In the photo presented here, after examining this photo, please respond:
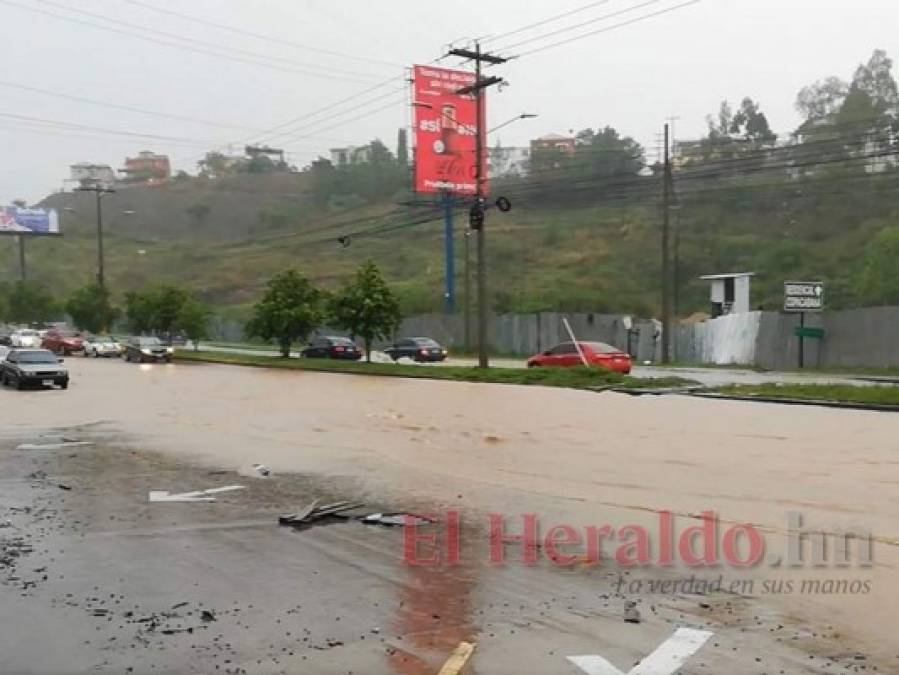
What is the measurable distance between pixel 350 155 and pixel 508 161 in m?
38.9

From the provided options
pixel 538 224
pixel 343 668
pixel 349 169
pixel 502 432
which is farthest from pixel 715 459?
pixel 349 169

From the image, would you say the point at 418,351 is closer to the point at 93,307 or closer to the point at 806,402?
the point at 806,402

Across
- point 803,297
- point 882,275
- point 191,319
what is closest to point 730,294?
point 803,297

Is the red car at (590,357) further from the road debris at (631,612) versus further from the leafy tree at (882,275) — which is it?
the leafy tree at (882,275)

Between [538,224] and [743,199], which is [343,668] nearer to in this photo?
[743,199]

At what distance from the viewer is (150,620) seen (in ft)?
20.5

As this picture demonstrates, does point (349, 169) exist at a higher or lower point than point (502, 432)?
higher

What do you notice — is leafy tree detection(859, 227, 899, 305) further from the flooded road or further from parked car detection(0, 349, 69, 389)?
parked car detection(0, 349, 69, 389)

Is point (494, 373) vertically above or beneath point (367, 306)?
beneath

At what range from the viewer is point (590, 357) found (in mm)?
32875

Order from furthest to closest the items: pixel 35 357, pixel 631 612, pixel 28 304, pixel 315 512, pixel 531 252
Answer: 1. pixel 531 252
2. pixel 28 304
3. pixel 35 357
4. pixel 315 512
5. pixel 631 612

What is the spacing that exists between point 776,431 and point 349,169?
139 metres

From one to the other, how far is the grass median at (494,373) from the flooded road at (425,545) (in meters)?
6.96

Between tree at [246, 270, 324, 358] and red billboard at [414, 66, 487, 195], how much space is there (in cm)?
916
